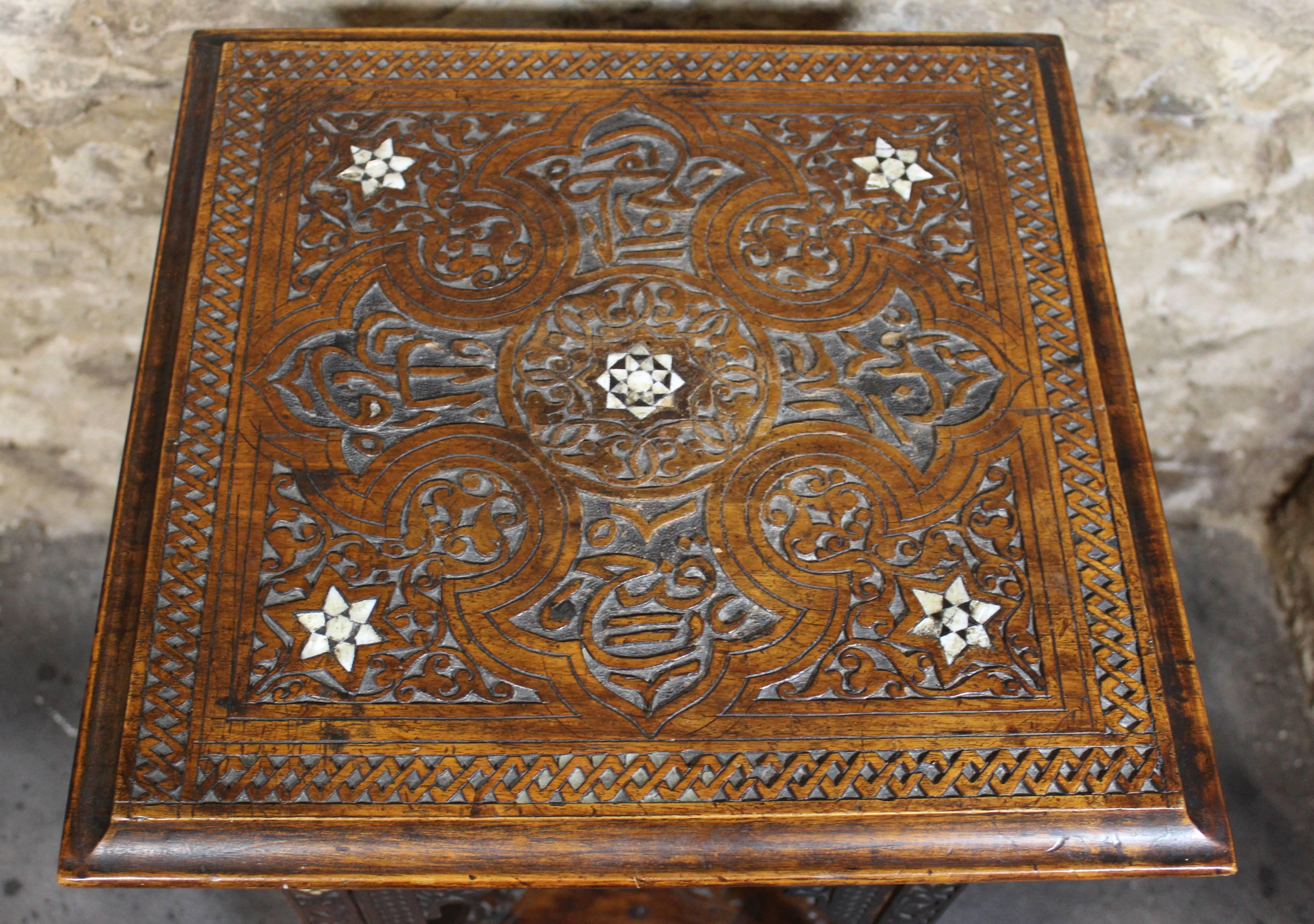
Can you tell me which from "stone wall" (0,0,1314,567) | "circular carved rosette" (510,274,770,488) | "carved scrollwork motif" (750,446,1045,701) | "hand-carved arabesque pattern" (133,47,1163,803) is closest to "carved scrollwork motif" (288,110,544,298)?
"hand-carved arabesque pattern" (133,47,1163,803)

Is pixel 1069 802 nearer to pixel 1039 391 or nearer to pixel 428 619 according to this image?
pixel 1039 391

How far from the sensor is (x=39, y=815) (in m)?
2.12

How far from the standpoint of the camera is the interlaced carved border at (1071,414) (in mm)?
1365

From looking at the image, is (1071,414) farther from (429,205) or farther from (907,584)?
(429,205)

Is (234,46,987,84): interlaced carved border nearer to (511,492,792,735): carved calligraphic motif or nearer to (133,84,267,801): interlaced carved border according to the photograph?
(133,84,267,801): interlaced carved border

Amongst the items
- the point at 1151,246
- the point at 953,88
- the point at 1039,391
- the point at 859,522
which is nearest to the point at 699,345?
the point at 859,522

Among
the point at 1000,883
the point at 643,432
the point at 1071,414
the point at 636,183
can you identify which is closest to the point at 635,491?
the point at 643,432

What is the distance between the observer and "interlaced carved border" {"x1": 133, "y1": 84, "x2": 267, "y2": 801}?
51.4 inches

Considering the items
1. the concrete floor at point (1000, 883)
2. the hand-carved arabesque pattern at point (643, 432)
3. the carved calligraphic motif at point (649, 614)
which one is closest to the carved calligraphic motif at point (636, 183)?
the hand-carved arabesque pattern at point (643, 432)

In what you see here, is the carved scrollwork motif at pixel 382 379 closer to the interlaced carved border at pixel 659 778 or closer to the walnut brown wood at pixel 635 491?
the walnut brown wood at pixel 635 491

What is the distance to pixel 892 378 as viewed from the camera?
1523 millimetres

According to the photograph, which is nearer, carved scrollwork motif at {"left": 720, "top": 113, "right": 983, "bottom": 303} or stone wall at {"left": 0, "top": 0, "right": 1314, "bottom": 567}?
carved scrollwork motif at {"left": 720, "top": 113, "right": 983, "bottom": 303}

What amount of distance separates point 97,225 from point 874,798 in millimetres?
1964

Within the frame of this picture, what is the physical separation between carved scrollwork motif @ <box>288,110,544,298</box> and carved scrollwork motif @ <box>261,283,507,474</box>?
0.08m
